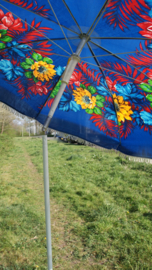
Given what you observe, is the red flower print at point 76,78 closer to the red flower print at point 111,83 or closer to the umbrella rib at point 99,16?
the red flower print at point 111,83

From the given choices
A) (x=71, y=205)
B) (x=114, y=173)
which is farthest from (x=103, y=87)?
(x=114, y=173)

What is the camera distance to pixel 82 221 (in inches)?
132

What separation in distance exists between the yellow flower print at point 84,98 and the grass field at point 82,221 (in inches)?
28.9

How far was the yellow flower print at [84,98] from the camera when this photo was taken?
90.9 inches

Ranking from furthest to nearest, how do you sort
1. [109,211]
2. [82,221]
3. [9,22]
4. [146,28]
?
[109,211] < [82,221] < [9,22] < [146,28]

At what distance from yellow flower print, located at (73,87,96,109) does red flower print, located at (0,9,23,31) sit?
0.96 m

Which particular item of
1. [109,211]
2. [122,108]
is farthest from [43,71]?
[109,211]

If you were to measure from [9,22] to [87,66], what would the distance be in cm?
87

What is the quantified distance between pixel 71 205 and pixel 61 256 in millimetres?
1536

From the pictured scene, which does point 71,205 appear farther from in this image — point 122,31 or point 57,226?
point 122,31

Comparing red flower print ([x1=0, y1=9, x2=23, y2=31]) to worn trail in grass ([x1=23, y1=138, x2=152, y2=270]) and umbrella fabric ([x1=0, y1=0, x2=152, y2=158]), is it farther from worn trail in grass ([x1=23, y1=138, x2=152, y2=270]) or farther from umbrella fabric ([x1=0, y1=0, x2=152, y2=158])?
worn trail in grass ([x1=23, y1=138, x2=152, y2=270])

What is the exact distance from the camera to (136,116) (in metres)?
2.15

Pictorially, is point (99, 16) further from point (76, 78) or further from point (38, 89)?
point (38, 89)

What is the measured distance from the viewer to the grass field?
7.81 ft
